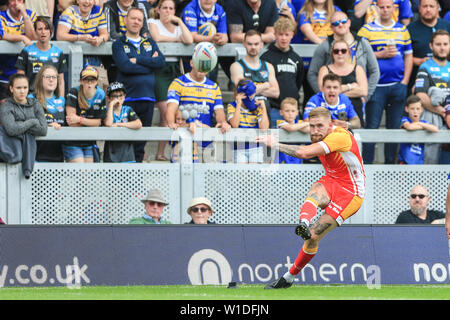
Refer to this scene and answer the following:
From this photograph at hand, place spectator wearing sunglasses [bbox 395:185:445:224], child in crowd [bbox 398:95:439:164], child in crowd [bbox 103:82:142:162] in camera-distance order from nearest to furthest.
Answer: spectator wearing sunglasses [bbox 395:185:445:224] → child in crowd [bbox 103:82:142:162] → child in crowd [bbox 398:95:439:164]

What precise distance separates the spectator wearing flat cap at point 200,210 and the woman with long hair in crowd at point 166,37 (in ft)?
6.70

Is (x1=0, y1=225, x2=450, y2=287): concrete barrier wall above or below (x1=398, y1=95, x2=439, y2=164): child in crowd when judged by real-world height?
below

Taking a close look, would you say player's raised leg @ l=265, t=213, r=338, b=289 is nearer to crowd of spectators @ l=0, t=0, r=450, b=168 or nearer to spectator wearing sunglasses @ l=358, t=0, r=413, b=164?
crowd of spectators @ l=0, t=0, r=450, b=168

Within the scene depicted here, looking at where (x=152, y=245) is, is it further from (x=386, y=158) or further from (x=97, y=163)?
(x=386, y=158)

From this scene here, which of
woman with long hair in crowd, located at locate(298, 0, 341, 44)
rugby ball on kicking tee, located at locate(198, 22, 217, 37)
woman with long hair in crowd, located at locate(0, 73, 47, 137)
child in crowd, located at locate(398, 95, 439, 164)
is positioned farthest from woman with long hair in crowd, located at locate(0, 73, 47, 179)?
child in crowd, located at locate(398, 95, 439, 164)

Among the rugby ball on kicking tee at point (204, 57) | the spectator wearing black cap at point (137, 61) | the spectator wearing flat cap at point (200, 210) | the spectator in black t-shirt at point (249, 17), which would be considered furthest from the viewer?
the spectator in black t-shirt at point (249, 17)

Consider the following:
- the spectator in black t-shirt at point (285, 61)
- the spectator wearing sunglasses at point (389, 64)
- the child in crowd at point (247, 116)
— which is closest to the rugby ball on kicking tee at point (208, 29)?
the spectator in black t-shirt at point (285, 61)

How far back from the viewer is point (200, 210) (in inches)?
455

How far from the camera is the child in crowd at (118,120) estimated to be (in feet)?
40.1

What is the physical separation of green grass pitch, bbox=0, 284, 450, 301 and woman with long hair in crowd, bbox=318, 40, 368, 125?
3499 millimetres

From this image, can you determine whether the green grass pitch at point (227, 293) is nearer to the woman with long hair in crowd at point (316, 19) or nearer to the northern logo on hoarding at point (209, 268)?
the northern logo on hoarding at point (209, 268)

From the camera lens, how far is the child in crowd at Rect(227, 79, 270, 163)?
12.3 metres

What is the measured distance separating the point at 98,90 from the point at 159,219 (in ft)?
6.75

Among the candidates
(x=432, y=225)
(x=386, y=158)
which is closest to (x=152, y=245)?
(x=432, y=225)
